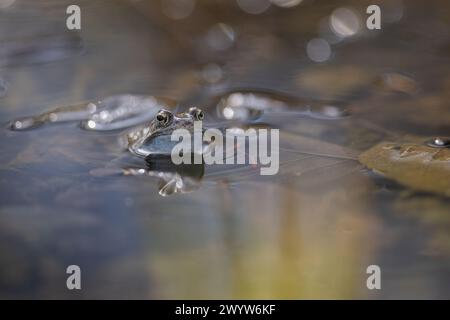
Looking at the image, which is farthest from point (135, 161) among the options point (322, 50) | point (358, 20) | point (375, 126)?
point (358, 20)

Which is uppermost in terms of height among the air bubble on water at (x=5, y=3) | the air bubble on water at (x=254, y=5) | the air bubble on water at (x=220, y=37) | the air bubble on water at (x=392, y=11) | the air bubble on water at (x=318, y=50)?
the air bubble on water at (x=5, y=3)

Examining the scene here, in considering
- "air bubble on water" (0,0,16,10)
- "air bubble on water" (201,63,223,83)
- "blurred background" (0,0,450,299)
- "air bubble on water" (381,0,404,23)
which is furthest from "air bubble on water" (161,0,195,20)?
"air bubble on water" (381,0,404,23)

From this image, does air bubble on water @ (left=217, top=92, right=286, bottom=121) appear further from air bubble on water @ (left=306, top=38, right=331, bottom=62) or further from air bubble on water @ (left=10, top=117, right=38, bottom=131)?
air bubble on water @ (left=10, top=117, right=38, bottom=131)

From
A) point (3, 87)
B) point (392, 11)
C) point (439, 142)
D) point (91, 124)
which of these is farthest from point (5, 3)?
point (439, 142)

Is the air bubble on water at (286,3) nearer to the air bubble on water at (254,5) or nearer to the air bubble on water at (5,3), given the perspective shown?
the air bubble on water at (254,5)

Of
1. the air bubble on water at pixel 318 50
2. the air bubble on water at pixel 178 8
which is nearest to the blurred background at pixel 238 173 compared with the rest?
the air bubble on water at pixel 318 50

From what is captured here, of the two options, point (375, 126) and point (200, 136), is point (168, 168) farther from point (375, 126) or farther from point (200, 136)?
point (375, 126)
